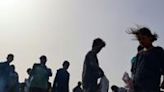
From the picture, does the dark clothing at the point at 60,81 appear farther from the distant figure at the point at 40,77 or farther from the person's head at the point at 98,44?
the person's head at the point at 98,44

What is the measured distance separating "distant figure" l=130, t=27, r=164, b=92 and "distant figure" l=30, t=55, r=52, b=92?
590 cm

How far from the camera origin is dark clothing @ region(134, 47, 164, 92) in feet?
24.8

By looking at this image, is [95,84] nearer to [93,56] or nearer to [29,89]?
[93,56]

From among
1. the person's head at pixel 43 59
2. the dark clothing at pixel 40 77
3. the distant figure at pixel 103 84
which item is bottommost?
the distant figure at pixel 103 84

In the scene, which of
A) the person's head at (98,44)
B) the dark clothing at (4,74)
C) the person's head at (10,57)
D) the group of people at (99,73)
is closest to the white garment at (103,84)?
the group of people at (99,73)

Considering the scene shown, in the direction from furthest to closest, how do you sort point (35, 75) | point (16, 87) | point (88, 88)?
point (16, 87), point (35, 75), point (88, 88)

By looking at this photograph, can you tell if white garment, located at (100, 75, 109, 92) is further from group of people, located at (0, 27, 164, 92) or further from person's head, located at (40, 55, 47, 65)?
person's head, located at (40, 55, 47, 65)

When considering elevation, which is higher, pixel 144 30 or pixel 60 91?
pixel 144 30

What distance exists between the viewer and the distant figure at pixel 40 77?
1334 centimetres

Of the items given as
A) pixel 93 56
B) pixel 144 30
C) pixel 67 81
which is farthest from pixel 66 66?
pixel 144 30

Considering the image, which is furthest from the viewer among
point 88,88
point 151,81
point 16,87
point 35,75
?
point 16,87

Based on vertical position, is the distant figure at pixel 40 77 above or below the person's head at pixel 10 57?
below

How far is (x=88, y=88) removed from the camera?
383 inches

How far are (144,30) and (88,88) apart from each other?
231 cm
